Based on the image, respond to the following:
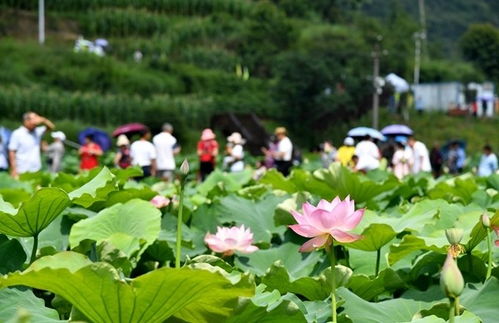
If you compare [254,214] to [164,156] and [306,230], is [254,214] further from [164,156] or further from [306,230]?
[164,156]

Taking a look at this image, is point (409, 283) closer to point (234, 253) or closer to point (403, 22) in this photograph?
point (234, 253)

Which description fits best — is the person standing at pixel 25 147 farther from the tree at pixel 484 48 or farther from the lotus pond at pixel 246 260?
the tree at pixel 484 48

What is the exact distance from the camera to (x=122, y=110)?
2242cm

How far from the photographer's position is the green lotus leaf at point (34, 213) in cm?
135

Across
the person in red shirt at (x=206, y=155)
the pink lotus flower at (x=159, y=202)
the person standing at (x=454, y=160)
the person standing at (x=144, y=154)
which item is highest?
the pink lotus flower at (x=159, y=202)

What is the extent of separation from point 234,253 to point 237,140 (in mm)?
Result: 6211

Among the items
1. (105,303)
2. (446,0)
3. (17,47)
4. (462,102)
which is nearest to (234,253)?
(105,303)

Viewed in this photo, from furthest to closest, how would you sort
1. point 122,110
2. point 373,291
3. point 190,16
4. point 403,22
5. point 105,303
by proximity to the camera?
point 403,22 → point 190,16 → point 122,110 → point 373,291 → point 105,303

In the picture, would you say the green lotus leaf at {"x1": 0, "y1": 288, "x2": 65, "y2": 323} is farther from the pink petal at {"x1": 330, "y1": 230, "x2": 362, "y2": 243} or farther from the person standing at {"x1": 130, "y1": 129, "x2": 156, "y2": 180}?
the person standing at {"x1": 130, "y1": 129, "x2": 156, "y2": 180}

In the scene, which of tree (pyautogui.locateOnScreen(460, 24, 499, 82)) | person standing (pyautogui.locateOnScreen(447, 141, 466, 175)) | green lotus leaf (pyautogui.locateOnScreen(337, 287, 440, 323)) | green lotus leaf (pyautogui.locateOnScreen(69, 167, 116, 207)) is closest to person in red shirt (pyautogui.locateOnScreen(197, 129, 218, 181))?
person standing (pyautogui.locateOnScreen(447, 141, 466, 175))

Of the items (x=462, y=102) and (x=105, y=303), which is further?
(x=462, y=102)

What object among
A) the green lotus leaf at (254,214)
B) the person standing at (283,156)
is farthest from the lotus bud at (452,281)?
the person standing at (283,156)

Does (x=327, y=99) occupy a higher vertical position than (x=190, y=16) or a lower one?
lower

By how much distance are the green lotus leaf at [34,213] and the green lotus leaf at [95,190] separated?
111 mm
